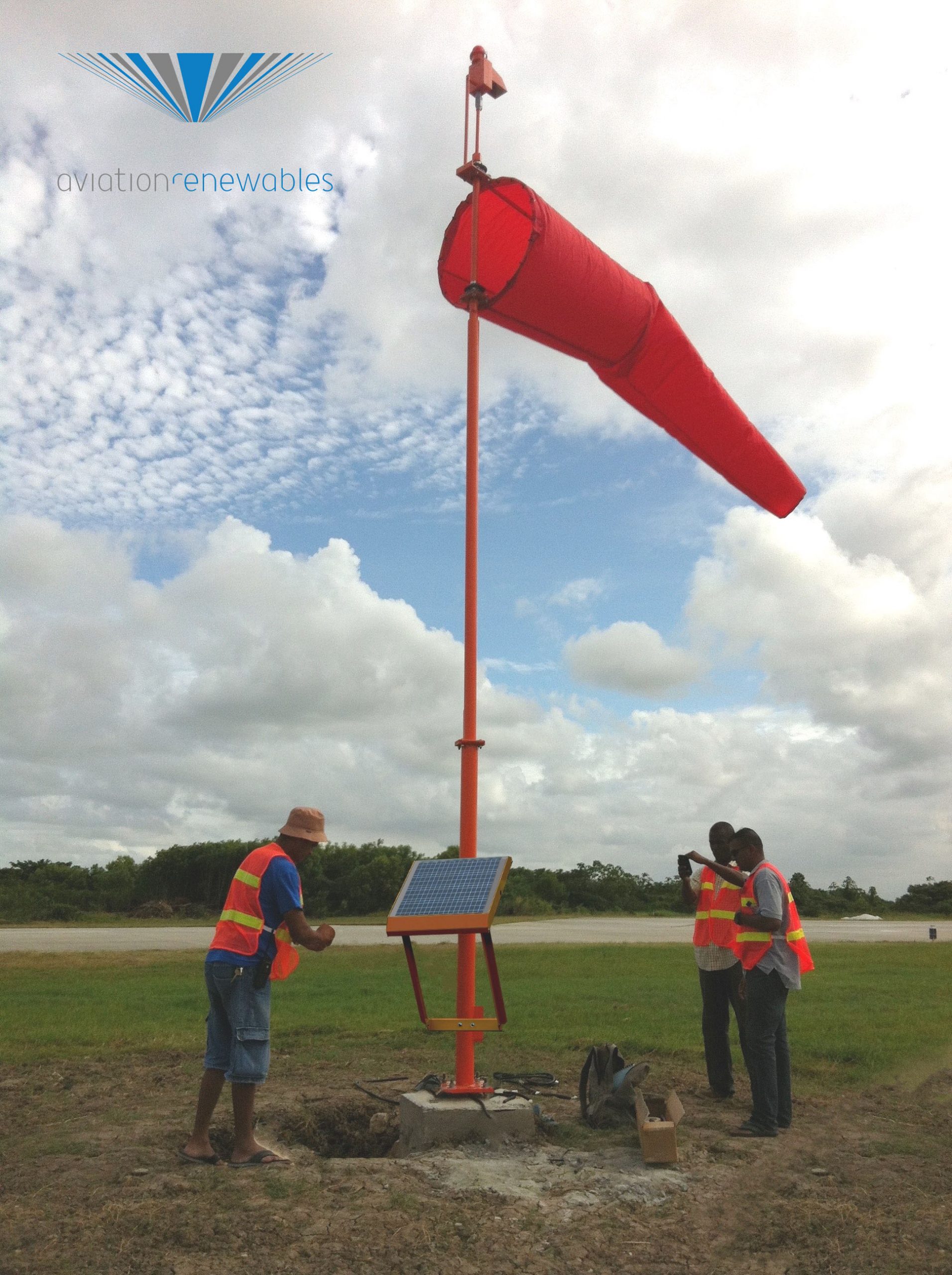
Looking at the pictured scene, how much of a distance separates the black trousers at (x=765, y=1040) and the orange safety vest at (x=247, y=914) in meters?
3.16

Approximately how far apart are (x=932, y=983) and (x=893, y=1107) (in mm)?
9755

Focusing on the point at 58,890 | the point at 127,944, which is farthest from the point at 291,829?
the point at 58,890

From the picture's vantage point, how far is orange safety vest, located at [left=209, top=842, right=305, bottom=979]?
5.65m

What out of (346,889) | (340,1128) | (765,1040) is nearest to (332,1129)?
(340,1128)

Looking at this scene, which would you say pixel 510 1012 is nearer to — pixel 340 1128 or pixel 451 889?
pixel 340 1128

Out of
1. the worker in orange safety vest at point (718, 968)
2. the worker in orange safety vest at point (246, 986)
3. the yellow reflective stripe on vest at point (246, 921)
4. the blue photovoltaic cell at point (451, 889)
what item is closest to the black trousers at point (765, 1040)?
the worker in orange safety vest at point (718, 968)

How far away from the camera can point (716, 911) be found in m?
7.80

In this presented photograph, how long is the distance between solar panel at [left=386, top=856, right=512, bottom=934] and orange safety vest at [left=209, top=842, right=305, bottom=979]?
706mm

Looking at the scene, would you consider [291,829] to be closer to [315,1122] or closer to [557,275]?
[315,1122]

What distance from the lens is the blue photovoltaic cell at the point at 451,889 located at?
5.79 m

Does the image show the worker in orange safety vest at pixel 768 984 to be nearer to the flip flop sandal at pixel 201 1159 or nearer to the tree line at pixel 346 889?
the flip flop sandal at pixel 201 1159

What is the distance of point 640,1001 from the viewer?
44.7 ft

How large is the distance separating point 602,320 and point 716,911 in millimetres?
4674

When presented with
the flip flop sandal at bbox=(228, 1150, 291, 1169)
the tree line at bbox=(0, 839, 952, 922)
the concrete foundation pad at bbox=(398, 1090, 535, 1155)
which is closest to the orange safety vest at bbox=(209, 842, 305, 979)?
the flip flop sandal at bbox=(228, 1150, 291, 1169)
